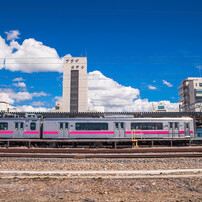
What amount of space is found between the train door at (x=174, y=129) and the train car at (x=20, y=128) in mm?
14811

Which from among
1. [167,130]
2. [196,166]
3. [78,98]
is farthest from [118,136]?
[78,98]

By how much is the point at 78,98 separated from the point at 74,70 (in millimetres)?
11927

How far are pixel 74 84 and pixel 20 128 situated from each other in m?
61.2

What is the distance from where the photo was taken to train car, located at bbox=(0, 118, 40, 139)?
70.8ft

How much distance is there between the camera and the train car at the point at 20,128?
850 inches

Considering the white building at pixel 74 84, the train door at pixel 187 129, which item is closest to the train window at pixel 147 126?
the train door at pixel 187 129

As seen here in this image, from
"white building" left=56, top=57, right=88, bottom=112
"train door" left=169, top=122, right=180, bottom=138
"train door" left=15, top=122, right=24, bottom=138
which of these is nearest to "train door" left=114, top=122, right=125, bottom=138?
"train door" left=169, top=122, right=180, bottom=138

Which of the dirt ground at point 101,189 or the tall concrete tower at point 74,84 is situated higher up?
the tall concrete tower at point 74,84

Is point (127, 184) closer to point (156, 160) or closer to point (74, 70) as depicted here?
point (156, 160)

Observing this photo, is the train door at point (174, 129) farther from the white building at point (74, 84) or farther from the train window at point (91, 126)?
the white building at point (74, 84)

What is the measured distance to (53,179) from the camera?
26.3ft

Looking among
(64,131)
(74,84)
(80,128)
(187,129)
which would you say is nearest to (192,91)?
(74,84)

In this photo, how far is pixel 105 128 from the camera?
21.6 m

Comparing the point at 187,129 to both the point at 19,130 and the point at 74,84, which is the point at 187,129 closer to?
the point at 19,130
